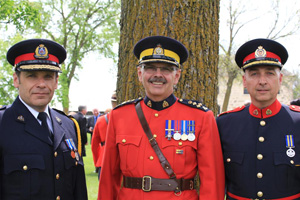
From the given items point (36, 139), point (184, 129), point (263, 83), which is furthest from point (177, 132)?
point (36, 139)

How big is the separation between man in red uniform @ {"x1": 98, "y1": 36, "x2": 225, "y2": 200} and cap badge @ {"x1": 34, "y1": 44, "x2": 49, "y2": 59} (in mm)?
781

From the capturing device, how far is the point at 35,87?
280cm

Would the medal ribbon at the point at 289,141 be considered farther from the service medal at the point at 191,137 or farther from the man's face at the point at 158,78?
the man's face at the point at 158,78

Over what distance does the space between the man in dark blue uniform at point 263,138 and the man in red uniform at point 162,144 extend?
19 centimetres

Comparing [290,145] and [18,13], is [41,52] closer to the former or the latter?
[290,145]

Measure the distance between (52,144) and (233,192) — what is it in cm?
160

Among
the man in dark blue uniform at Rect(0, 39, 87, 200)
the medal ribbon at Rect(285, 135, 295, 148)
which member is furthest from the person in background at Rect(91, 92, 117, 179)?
the medal ribbon at Rect(285, 135, 295, 148)

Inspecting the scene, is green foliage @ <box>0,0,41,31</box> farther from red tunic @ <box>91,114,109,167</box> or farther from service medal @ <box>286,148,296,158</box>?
service medal @ <box>286,148,296,158</box>

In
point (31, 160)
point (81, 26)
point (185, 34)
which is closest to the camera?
point (31, 160)

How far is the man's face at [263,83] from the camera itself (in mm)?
2936

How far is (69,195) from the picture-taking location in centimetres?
299

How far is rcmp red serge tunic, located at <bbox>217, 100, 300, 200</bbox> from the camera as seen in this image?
2838mm

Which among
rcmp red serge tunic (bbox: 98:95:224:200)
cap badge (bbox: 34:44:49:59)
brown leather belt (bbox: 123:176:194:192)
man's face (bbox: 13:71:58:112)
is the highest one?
cap badge (bbox: 34:44:49:59)

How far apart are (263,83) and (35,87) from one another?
189 centimetres
